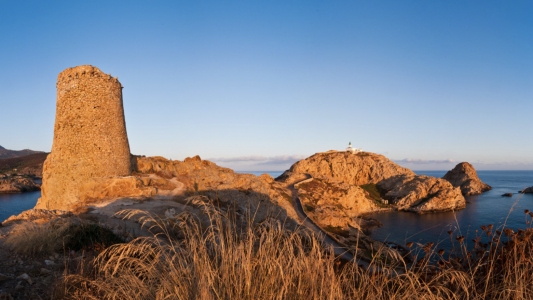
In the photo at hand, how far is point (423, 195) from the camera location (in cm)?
5706

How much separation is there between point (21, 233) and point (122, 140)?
1248cm

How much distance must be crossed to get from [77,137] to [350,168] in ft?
207

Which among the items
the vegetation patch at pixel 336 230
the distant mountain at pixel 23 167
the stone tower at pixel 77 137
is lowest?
the vegetation patch at pixel 336 230

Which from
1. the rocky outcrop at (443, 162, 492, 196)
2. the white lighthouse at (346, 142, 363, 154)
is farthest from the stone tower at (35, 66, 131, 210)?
the rocky outcrop at (443, 162, 492, 196)

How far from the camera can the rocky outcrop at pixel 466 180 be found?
7800 cm

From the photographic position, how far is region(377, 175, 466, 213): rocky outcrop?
176ft

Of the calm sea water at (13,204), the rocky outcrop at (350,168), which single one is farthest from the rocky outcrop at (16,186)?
the rocky outcrop at (350,168)

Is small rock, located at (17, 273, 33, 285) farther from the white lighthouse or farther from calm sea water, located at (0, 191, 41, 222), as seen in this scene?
the white lighthouse

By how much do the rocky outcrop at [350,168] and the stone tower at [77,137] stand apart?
52.9 metres

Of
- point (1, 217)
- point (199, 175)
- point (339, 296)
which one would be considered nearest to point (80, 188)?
point (199, 175)

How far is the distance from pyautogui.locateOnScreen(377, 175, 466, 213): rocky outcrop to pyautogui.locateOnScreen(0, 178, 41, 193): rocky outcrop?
94018 millimetres

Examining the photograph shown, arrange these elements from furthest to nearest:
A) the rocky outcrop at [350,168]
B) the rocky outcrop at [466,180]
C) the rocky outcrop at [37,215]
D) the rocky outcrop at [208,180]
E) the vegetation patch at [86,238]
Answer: the rocky outcrop at [466,180], the rocky outcrop at [350,168], the rocky outcrop at [208,180], the rocky outcrop at [37,215], the vegetation patch at [86,238]

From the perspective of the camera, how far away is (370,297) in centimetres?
292

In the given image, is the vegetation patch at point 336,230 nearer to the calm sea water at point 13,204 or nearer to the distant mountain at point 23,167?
the calm sea water at point 13,204
